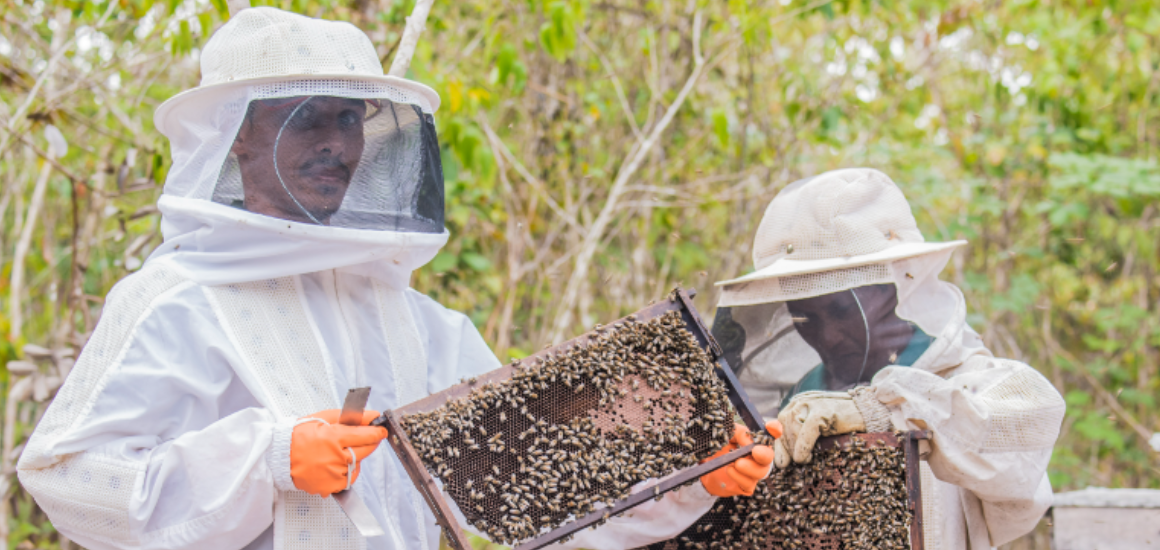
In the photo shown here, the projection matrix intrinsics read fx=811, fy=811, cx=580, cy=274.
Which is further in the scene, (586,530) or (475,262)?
(475,262)

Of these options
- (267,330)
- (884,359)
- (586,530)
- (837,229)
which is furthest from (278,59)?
(884,359)

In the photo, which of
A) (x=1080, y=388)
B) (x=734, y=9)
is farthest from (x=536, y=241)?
(x=1080, y=388)

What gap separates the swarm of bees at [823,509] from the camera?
2305 mm

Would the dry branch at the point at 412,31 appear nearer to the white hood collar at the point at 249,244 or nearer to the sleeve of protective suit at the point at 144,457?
the white hood collar at the point at 249,244

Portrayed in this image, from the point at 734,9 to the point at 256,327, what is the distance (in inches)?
152

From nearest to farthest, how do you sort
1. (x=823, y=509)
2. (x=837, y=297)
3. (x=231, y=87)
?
(x=231, y=87), (x=823, y=509), (x=837, y=297)

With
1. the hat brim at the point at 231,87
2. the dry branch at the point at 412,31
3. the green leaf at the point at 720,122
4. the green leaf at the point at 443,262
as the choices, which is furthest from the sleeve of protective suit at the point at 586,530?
the green leaf at the point at 720,122

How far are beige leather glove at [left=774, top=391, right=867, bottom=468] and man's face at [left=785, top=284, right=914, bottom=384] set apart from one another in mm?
272

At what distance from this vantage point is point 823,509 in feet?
7.84

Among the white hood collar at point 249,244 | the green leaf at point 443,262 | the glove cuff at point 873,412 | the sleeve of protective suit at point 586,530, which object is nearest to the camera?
the white hood collar at point 249,244

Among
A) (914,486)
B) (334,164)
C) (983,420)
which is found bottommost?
(914,486)

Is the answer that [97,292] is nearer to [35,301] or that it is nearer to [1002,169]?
[35,301]

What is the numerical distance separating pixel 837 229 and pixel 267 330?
6.02 feet

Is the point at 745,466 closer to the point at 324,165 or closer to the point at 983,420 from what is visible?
the point at 983,420
